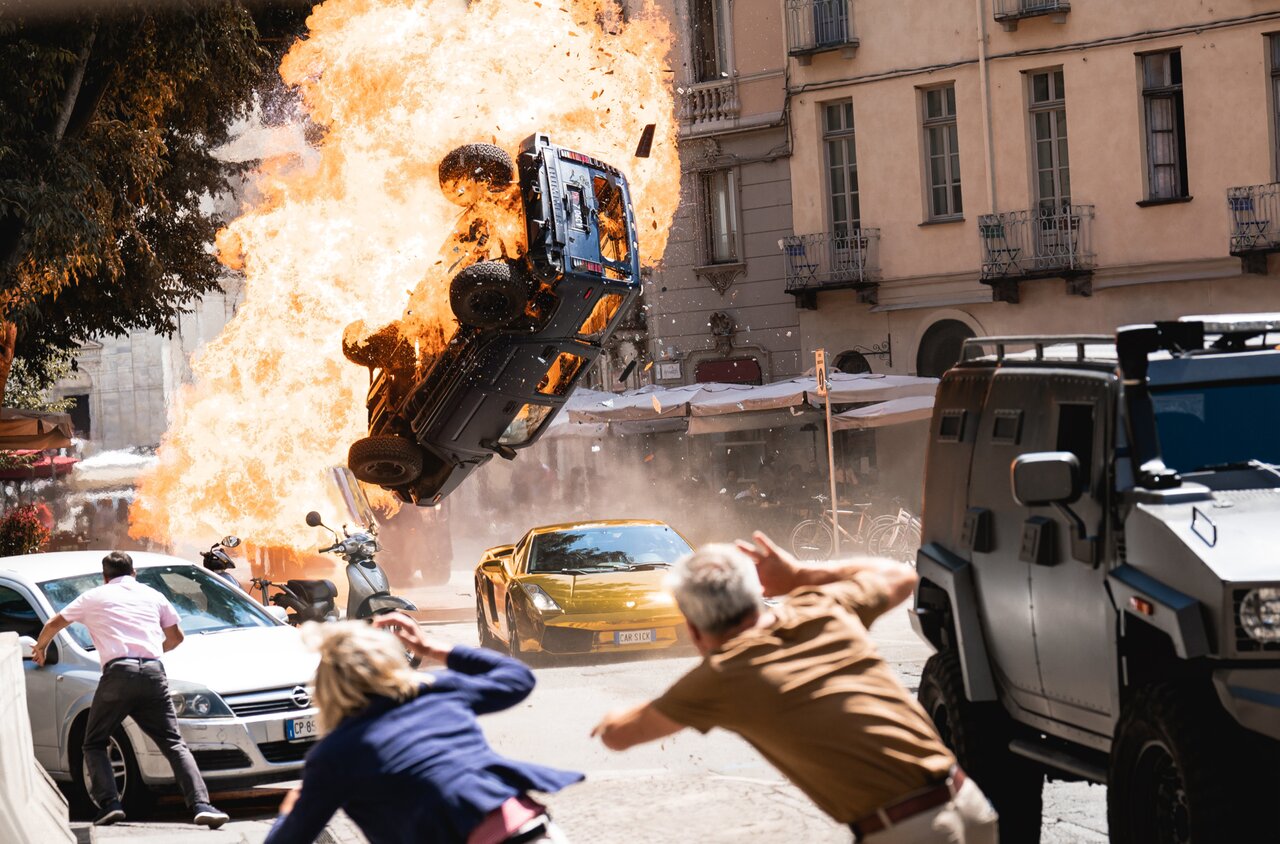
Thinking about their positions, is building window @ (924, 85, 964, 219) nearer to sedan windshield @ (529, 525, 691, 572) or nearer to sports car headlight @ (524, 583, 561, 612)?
sedan windshield @ (529, 525, 691, 572)

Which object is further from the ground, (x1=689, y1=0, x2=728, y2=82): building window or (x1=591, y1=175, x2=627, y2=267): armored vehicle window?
(x1=689, y1=0, x2=728, y2=82): building window

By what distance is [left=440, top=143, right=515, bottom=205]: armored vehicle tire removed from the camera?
15.0m

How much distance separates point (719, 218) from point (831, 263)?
12.0 ft

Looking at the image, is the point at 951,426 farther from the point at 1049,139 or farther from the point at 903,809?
the point at 1049,139

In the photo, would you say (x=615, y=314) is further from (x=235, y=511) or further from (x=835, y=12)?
(x=835, y=12)

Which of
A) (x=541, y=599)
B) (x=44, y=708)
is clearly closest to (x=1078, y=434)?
(x=44, y=708)

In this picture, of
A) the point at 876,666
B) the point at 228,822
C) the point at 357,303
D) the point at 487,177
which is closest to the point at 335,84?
the point at 357,303

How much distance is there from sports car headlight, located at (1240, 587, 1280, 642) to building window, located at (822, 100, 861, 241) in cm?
2839

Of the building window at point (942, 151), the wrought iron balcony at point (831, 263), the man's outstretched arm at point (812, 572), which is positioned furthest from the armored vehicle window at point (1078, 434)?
the wrought iron balcony at point (831, 263)

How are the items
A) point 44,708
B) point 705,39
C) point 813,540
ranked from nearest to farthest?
point 44,708
point 813,540
point 705,39

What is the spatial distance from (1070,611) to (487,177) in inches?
351

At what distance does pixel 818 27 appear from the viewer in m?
34.1

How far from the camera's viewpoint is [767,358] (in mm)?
36031

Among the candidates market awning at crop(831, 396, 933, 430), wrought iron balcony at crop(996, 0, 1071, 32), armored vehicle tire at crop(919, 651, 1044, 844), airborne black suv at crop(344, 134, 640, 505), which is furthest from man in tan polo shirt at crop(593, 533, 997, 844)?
wrought iron balcony at crop(996, 0, 1071, 32)
